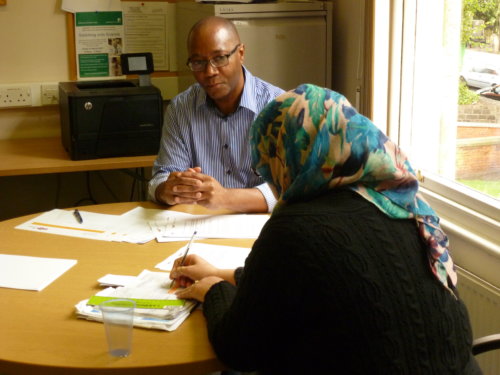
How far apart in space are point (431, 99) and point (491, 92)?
421 millimetres

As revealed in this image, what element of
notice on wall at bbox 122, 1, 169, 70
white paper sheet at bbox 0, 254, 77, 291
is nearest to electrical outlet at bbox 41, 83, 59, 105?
notice on wall at bbox 122, 1, 169, 70

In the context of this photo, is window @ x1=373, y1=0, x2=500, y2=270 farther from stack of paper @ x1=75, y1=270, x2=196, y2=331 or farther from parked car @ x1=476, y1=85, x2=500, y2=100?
stack of paper @ x1=75, y1=270, x2=196, y2=331

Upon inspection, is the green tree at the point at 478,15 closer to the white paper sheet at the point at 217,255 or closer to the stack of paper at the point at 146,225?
the stack of paper at the point at 146,225

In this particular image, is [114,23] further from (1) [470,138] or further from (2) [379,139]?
(2) [379,139]

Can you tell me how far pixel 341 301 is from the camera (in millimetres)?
1165

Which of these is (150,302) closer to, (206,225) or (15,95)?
(206,225)

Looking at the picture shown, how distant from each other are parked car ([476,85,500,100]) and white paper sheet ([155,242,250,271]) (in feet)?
3.40

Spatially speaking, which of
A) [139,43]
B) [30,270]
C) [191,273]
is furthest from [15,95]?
[191,273]

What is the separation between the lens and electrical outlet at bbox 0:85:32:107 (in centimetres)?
334

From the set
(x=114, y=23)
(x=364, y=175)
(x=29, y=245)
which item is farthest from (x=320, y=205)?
(x=114, y=23)

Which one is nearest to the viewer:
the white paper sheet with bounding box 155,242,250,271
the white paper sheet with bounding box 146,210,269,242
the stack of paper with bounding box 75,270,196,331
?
the stack of paper with bounding box 75,270,196,331

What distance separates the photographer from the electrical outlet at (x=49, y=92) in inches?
134

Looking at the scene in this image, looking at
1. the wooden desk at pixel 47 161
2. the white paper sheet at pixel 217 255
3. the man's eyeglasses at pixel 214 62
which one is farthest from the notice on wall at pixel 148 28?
the white paper sheet at pixel 217 255

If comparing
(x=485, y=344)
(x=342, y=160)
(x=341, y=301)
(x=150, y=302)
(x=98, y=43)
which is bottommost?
(x=485, y=344)
